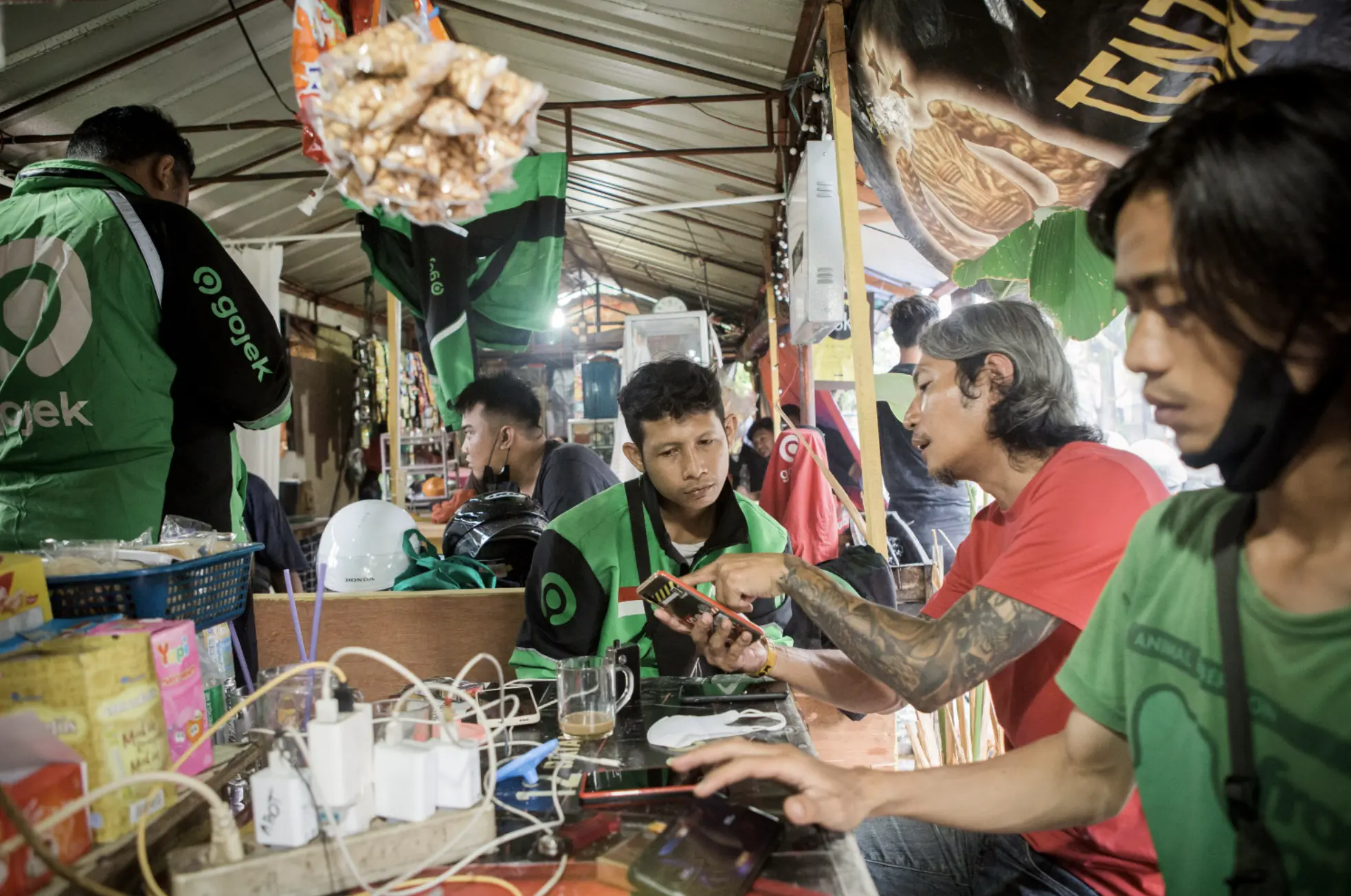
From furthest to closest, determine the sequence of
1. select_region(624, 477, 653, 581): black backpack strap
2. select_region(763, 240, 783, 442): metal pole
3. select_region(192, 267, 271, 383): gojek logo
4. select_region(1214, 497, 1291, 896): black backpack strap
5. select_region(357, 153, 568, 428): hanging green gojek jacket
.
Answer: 1. select_region(763, 240, 783, 442): metal pole
2. select_region(357, 153, 568, 428): hanging green gojek jacket
3. select_region(624, 477, 653, 581): black backpack strap
4. select_region(192, 267, 271, 383): gojek logo
5. select_region(1214, 497, 1291, 896): black backpack strap

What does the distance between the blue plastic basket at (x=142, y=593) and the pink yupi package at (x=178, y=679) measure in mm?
96

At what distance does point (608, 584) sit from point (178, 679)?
1082mm

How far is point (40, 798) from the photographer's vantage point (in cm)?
82

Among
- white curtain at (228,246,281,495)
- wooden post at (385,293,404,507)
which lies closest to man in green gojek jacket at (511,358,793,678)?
wooden post at (385,293,404,507)

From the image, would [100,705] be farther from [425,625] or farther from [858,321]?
[858,321]

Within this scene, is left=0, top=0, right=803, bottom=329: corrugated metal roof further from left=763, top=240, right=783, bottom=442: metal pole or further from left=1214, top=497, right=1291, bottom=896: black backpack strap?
left=1214, top=497, right=1291, bottom=896: black backpack strap

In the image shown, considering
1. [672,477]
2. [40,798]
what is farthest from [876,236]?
[40,798]

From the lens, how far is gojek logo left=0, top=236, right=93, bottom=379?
1775 mm

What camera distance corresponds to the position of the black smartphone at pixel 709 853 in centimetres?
85

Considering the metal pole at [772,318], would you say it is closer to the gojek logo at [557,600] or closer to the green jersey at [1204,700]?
the gojek logo at [557,600]

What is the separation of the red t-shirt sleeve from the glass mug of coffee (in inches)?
27.8

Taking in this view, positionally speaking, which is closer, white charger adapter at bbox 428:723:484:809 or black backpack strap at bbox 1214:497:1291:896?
black backpack strap at bbox 1214:497:1291:896

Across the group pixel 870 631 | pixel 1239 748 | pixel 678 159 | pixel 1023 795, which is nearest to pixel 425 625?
pixel 870 631

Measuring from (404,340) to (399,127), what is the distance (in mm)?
13096
